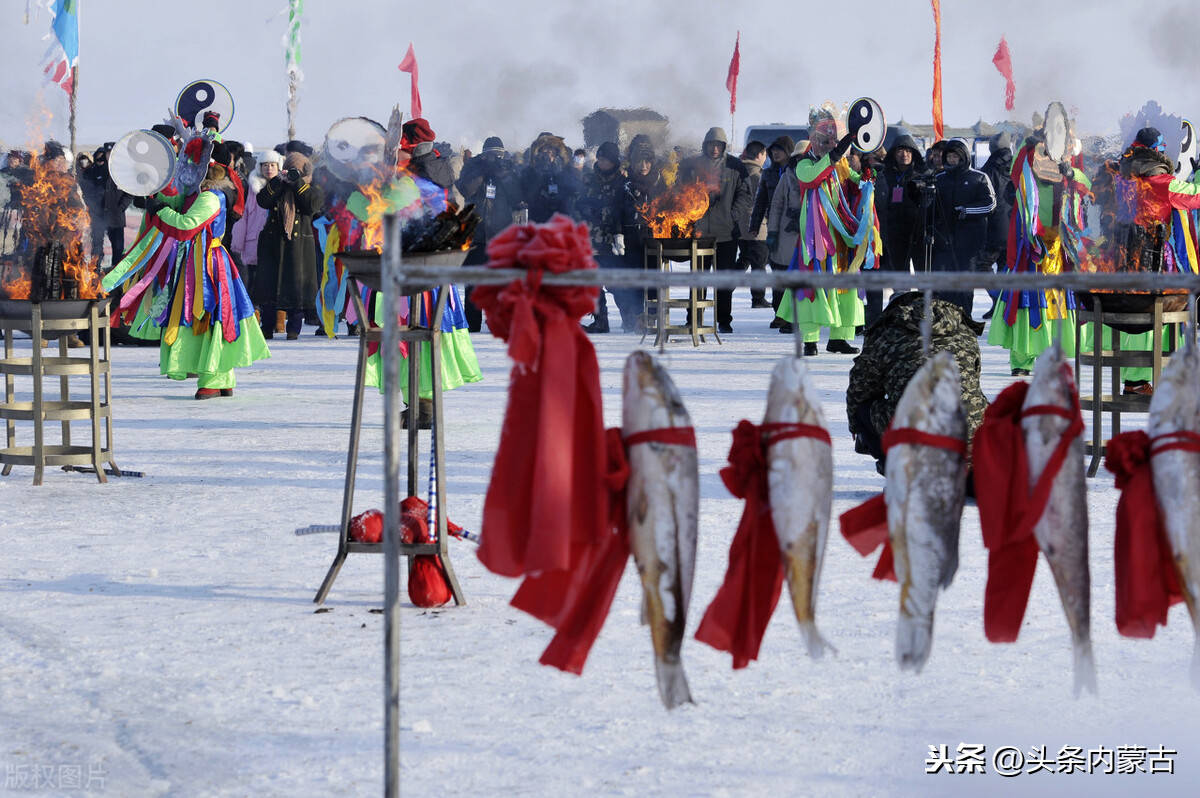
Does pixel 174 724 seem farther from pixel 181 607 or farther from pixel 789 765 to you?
pixel 789 765

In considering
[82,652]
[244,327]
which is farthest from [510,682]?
[244,327]

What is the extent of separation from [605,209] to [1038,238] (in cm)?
581

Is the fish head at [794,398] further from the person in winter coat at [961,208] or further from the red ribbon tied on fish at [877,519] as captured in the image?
the person in winter coat at [961,208]

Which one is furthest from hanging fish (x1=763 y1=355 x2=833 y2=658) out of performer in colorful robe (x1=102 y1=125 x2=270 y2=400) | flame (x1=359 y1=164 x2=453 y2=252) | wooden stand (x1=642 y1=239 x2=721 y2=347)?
wooden stand (x1=642 y1=239 x2=721 y2=347)

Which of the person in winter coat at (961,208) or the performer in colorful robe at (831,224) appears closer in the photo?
the performer in colorful robe at (831,224)

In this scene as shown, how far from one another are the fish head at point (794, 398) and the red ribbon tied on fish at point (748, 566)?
0.03m

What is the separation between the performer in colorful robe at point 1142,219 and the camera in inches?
284

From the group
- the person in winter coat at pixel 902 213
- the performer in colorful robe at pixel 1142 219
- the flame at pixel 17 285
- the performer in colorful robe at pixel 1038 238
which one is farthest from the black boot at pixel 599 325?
the flame at pixel 17 285

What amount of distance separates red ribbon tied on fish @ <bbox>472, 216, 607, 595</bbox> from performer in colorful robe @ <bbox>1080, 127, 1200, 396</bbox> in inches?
203

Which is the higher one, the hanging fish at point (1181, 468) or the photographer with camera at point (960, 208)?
the photographer with camera at point (960, 208)

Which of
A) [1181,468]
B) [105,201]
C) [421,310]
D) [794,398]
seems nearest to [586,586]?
[794,398]

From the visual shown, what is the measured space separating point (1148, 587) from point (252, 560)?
11.8 feet

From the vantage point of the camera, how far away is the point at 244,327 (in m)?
9.42

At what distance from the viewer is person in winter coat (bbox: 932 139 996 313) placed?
1307cm
